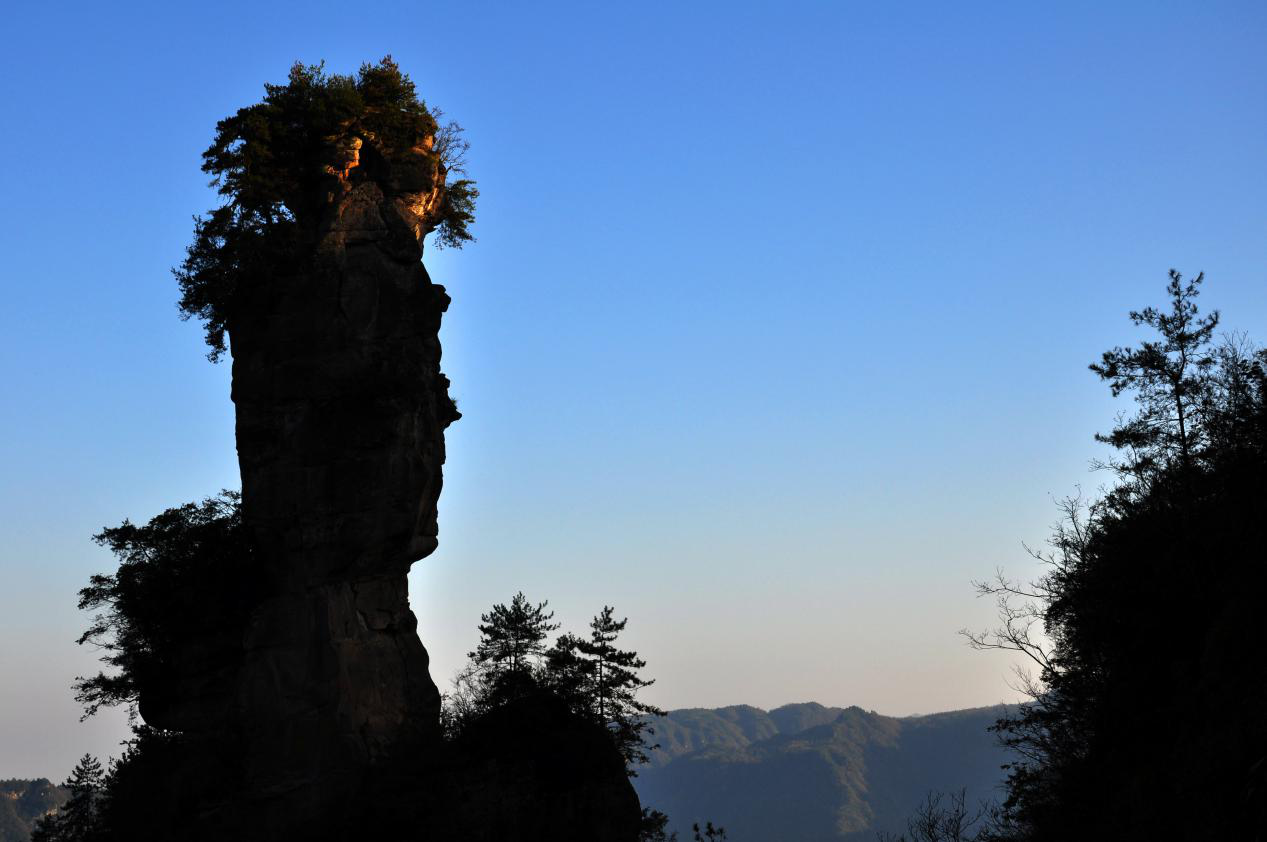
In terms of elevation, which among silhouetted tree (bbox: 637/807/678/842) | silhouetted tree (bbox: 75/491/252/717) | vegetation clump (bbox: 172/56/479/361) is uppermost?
vegetation clump (bbox: 172/56/479/361)

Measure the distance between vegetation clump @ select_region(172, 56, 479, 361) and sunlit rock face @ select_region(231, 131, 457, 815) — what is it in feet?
1.95

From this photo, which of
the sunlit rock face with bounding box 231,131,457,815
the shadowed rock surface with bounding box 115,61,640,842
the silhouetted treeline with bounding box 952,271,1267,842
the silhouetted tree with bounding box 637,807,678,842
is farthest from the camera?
the silhouetted tree with bounding box 637,807,678,842

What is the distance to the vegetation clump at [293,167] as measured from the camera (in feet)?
164

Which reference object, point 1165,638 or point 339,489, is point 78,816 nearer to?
point 339,489

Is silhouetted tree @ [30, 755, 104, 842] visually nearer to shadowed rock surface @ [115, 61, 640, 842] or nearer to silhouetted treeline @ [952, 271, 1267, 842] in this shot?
shadowed rock surface @ [115, 61, 640, 842]

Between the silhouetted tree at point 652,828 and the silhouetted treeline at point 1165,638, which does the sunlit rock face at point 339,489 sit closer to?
the silhouetted tree at point 652,828

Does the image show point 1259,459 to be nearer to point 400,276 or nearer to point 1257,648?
point 1257,648

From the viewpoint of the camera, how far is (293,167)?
2034 inches

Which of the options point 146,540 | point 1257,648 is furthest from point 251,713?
point 1257,648

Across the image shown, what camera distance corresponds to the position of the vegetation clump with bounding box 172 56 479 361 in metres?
50.1

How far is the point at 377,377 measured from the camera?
49250mm

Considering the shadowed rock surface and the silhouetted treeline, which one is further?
the shadowed rock surface

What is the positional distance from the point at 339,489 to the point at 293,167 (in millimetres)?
14226

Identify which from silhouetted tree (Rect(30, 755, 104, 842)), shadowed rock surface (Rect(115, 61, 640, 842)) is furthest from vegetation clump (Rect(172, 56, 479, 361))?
silhouetted tree (Rect(30, 755, 104, 842))
